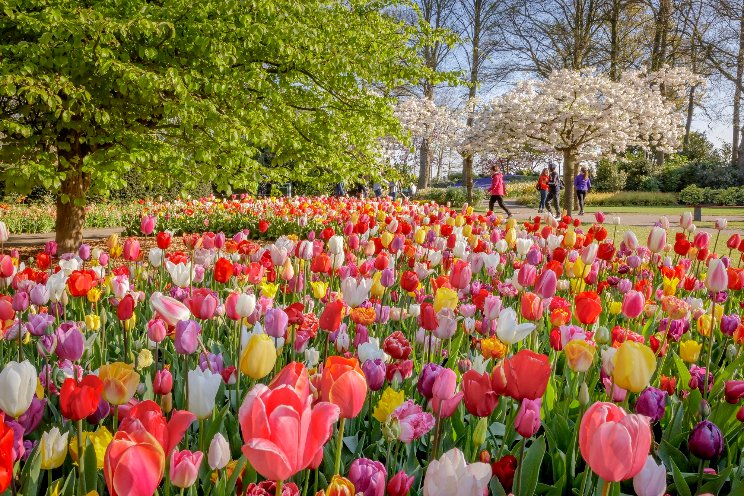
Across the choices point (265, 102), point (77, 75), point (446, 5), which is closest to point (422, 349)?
point (77, 75)

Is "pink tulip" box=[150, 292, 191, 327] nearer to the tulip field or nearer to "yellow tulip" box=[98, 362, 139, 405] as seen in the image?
the tulip field

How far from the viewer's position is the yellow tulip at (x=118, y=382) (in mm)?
1379

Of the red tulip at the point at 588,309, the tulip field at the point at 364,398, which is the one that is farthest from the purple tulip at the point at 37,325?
the red tulip at the point at 588,309

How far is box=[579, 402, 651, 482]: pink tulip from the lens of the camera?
88 centimetres

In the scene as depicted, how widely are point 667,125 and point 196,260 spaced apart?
23248 millimetres

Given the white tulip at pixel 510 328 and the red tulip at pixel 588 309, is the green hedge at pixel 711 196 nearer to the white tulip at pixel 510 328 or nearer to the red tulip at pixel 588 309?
the red tulip at pixel 588 309

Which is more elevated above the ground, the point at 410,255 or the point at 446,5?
the point at 446,5

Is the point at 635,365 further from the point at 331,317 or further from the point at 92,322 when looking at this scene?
the point at 92,322

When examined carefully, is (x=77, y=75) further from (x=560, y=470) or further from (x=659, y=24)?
(x=659, y=24)

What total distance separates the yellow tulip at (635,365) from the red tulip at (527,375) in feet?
0.70

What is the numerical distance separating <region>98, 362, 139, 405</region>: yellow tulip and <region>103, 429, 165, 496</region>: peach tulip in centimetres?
59

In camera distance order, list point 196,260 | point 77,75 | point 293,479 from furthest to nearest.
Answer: point 77,75, point 196,260, point 293,479

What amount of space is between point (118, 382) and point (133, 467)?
0.64 meters

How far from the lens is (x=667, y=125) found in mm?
22938
